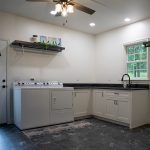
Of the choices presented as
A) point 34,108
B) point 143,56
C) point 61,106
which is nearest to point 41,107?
point 34,108

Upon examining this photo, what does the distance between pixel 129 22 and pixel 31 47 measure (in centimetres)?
281

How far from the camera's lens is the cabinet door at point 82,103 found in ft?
15.1

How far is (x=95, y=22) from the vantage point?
15.4 feet

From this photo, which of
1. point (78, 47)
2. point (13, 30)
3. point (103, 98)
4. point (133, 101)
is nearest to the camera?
point (133, 101)

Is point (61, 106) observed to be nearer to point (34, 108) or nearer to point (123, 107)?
point (34, 108)

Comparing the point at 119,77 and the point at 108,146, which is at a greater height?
the point at 119,77

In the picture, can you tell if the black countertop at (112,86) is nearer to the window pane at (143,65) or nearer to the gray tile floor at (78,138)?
the window pane at (143,65)

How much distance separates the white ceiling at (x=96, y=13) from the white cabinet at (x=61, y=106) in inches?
77.7

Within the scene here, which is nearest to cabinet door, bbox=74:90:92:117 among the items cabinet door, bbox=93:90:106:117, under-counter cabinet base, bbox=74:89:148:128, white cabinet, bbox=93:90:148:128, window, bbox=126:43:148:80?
under-counter cabinet base, bbox=74:89:148:128

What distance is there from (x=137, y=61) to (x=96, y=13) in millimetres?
1764

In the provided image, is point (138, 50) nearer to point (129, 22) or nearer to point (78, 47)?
point (129, 22)

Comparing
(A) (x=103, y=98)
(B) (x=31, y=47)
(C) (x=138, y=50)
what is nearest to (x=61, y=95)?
(A) (x=103, y=98)

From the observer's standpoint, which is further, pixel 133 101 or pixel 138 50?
pixel 138 50

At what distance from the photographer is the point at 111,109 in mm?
4309
